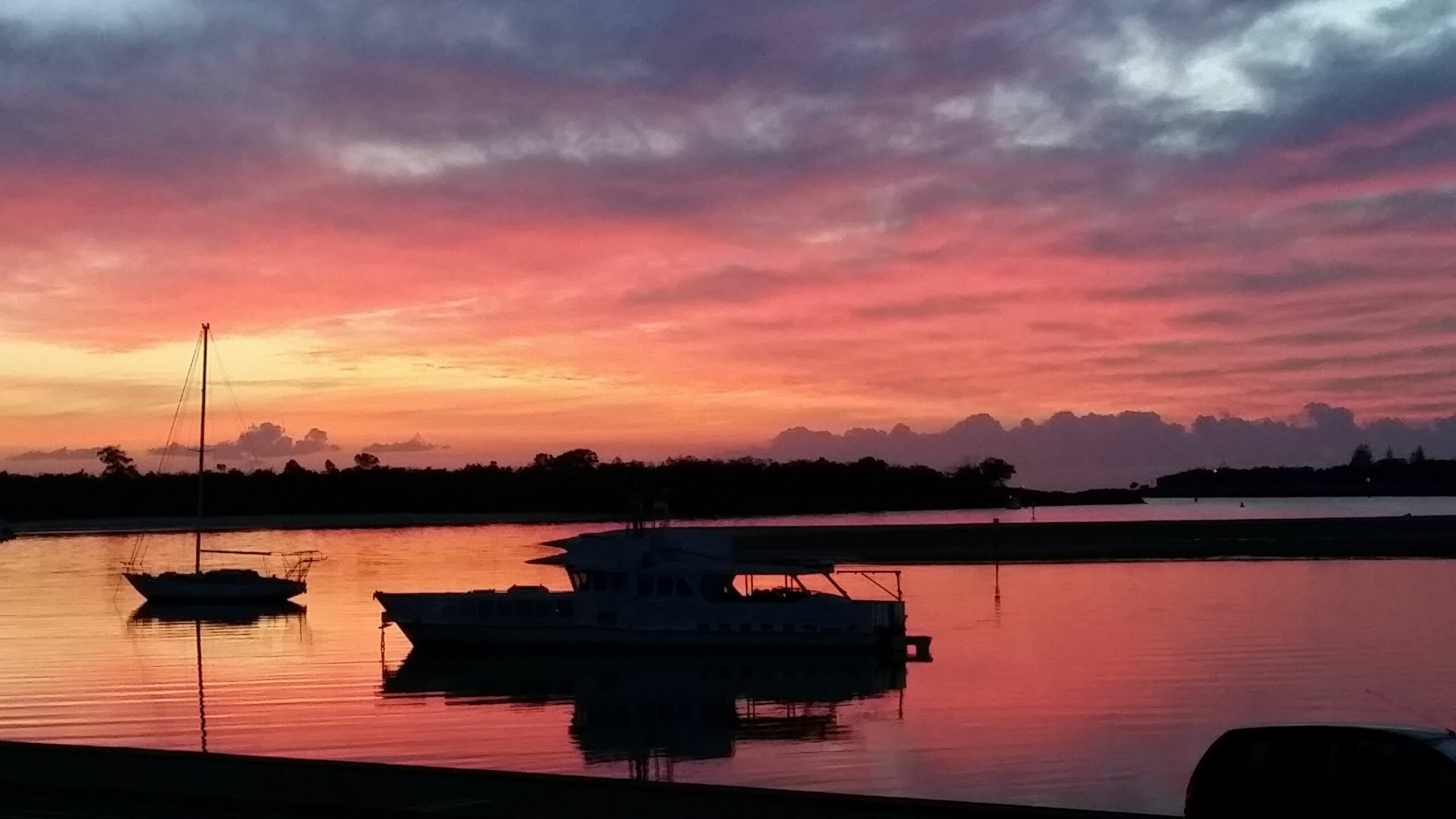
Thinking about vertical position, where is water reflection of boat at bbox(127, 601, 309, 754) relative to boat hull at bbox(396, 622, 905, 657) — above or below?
below

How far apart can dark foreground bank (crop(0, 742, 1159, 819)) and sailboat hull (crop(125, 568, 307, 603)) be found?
60.5 m

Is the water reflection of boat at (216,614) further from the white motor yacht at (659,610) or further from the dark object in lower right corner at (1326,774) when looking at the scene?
the dark object in lower right corner at (1326,774)

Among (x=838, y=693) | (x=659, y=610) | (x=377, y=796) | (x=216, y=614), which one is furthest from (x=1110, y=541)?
(x=377, y=796)

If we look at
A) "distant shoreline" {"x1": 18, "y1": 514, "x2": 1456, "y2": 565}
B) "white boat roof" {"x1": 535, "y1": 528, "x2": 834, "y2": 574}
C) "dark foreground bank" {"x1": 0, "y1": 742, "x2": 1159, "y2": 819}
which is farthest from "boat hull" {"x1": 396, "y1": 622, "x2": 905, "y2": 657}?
"distant shoreline" {"x1": 18, "y1": 514, "x2": 1456, "y2": 565}

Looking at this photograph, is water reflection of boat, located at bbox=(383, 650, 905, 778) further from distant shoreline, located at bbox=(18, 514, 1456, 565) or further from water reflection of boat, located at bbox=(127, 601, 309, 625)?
distant shoreline, located at bbox=(18, 514, 1456, 565)

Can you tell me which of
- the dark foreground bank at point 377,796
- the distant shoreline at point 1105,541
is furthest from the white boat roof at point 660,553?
the distant shoreline at point 1105,541

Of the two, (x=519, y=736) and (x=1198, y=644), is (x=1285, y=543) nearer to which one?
(x=1198, y=644)

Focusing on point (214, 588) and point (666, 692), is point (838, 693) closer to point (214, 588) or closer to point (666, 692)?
point (666, 692)

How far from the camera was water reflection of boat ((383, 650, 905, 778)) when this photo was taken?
127ft

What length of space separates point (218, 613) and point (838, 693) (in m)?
45.9

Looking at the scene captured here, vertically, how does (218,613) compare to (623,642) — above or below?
below

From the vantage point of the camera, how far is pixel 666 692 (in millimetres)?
49156

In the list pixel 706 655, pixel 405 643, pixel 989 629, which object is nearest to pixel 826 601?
pixel 706 655

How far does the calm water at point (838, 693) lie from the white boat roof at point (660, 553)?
139 inches
